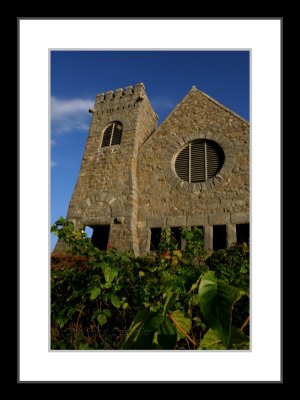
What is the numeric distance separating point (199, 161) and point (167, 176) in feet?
4.02

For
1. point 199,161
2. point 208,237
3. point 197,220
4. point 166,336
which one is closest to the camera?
point 166,336

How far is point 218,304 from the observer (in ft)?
2.84

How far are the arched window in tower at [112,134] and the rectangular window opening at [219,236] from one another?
520 cm

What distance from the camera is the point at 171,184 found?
9.68 meters

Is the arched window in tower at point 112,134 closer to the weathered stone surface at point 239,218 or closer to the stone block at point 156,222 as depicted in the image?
the stone block at point 156,222

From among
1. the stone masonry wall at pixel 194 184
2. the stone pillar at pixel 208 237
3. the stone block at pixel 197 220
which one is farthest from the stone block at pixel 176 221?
the stone pillar at pixel 208 237

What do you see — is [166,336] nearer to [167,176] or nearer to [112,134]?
[167,176]

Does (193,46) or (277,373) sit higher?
(193,46)

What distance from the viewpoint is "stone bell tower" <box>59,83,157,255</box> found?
957 centimetres

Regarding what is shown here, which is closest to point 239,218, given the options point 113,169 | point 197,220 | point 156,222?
point 197,220

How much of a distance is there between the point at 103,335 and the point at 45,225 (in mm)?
1073

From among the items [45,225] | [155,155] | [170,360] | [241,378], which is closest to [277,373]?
[241,378]
